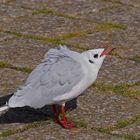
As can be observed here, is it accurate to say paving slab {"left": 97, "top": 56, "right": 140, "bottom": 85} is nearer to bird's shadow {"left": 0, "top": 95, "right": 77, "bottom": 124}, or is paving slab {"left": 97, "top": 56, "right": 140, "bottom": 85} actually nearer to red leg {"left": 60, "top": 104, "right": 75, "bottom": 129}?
bird's shadow {"left": 0, "top": 95, "right": 77, "bottom": 124}

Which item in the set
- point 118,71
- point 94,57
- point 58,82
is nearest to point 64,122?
point 58,82

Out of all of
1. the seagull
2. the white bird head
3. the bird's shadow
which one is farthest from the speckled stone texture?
the white bird head

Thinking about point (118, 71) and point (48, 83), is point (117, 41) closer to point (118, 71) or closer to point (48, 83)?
point (118, 71)

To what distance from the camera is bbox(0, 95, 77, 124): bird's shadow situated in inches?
232

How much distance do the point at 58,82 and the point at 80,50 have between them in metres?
A: 1.99

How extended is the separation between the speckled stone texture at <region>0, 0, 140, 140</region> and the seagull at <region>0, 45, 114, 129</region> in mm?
221

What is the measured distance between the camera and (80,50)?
7668 millimetres

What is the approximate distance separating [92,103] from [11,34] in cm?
224

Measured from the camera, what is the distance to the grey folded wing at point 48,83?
564cm

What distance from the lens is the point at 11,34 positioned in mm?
8195

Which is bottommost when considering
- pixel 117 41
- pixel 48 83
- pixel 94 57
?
pixel 117 41

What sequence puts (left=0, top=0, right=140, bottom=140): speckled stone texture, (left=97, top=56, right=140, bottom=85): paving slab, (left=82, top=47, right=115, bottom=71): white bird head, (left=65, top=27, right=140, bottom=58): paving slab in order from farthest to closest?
(left=65, top=27, right=140, bottom=58): paving slab
(left=97, top=56, right=140, bottom=85): paving slab
(left=82, top=47, right=115, bottom=71): white bird head
(left=0, top=0, right=140, bottom=140): speckled stone texture

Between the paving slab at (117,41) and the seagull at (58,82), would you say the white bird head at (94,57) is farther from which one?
the paving slab at (117,41)

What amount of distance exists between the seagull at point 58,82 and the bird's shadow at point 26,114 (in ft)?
0.65
